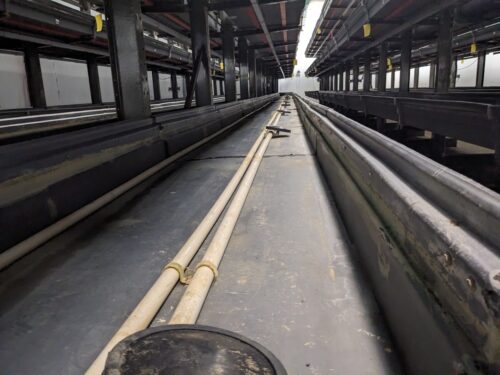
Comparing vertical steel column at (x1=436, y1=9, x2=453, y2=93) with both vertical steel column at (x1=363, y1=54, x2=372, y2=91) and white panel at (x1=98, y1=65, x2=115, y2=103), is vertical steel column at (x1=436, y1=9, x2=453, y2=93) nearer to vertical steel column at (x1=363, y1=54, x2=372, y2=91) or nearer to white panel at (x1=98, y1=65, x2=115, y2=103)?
vertical steel column at (x1=363, y1=54, x2=372, y2=91)

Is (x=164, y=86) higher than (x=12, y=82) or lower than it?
higher

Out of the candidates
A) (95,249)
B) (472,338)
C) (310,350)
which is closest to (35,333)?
(95,249)

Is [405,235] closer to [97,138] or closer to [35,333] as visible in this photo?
[35,333]

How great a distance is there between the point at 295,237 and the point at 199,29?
17.4ft

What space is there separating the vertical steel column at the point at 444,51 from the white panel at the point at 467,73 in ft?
56.6

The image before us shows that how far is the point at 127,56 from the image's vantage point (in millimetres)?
3174

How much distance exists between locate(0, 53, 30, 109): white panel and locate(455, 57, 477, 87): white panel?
74.8ft

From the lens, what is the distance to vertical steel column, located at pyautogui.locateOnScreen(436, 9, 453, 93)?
7766mm

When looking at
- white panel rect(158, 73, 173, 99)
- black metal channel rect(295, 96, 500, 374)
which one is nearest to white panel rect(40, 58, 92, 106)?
white panel rect(158, 73, 173, 99)

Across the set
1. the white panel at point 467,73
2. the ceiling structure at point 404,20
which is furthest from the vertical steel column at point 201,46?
the white panel at point 467,73

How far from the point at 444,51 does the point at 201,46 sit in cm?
533

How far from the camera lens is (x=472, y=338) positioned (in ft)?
1.94

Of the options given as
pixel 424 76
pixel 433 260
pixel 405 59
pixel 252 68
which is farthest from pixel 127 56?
pixel 424 76

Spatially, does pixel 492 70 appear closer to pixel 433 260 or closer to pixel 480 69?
pixel 480 69
